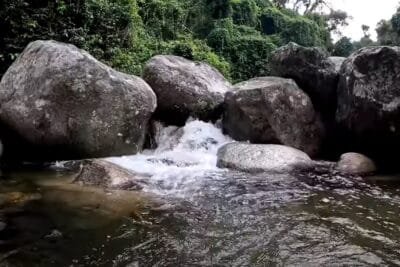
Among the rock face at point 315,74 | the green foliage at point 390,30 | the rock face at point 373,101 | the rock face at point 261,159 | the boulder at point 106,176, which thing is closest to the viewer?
the boulder at point 106,176

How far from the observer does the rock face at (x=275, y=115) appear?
1009 centimetres

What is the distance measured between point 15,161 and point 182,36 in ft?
40.8

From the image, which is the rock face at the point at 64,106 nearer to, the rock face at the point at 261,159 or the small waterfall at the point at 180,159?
the small waterfall at the point at 180,159

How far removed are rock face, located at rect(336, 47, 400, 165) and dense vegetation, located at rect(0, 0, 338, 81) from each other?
675cm

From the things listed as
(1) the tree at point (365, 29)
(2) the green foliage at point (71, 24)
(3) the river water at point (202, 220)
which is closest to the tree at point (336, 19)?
(1) the tree at point (365, 29)

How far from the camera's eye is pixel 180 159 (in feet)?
31.7

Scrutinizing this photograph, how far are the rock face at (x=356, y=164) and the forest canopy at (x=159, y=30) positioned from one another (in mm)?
7169

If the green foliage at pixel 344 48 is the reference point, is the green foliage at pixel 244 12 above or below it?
above

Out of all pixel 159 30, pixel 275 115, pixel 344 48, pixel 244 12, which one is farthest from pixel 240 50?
pixel 275 115

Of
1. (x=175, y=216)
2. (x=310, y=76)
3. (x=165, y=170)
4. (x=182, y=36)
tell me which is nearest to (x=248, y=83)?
A: (x=310, y=76)

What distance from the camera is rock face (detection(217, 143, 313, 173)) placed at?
853cm

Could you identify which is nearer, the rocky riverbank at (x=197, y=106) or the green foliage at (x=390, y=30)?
the rocky riverbank at (x=197, y=106)

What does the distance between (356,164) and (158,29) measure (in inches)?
482

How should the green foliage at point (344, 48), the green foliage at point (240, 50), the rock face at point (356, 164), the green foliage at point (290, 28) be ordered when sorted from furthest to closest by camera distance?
the green foliage at point (344, 48)
the green foliage at point (290, 28)
the green foliage at point (240, 50)
the rock face at point (356, 164)
